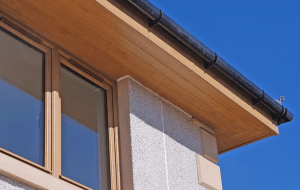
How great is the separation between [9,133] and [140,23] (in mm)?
1779

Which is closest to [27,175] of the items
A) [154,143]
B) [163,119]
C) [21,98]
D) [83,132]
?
[21,98]

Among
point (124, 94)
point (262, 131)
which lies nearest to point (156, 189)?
point (124, 94)

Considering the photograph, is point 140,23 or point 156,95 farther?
point 156,95

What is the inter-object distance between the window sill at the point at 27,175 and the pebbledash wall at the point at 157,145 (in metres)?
0.97

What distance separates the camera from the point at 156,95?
6.50 metres

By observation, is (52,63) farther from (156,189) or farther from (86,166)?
(156,189)

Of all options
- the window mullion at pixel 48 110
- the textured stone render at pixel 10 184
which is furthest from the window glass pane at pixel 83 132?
the textured stone render at pixel 10 184

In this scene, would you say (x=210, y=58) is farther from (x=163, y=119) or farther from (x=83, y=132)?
(x=83, y=132)

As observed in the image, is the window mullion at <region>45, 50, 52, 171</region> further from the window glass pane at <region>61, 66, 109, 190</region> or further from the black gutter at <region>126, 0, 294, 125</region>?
the black gutter at <region>126, 0, 294, 125</region>

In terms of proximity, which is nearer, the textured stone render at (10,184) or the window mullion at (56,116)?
the textured stone render at (10,184)

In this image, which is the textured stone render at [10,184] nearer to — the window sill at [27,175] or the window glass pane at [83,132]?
the window sill at [27,175]

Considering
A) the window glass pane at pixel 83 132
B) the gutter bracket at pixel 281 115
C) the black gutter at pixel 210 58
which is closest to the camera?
the window glass pane at pixel 83 132

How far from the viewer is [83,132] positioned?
18.3ft

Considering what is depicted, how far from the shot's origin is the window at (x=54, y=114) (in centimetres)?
495
